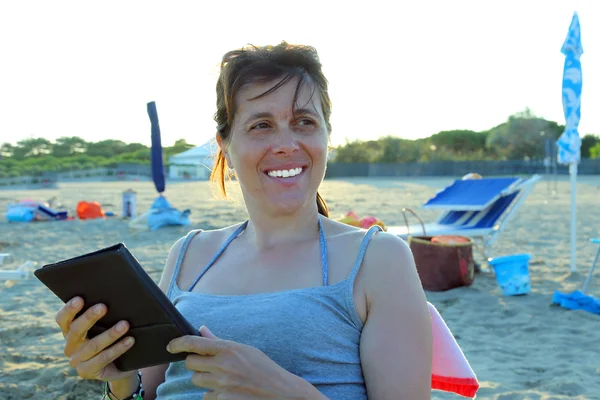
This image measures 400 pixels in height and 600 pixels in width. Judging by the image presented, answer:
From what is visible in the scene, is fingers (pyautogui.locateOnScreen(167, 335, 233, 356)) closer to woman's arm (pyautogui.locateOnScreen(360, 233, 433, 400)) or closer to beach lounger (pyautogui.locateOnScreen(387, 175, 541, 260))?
woman's arm (pyautogui.locateOnScreen(360, 233, 433, 400))

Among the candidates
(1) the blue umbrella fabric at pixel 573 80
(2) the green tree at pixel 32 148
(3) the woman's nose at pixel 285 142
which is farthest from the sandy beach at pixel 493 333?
(2) the green tree at pixel 32 148

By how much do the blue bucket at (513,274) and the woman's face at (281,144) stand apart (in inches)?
165

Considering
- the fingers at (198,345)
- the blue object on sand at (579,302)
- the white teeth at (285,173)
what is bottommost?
the blue object on sand at (579,302)

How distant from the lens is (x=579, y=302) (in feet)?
15.5

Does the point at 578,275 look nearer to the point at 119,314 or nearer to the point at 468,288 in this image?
the point at 468,288

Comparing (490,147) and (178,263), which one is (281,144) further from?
(490,147)

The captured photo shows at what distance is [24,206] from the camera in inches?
520

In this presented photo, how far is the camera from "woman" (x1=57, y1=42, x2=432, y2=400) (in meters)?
1.28

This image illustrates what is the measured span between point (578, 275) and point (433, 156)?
2171 inches

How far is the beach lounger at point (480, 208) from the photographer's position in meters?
6.80

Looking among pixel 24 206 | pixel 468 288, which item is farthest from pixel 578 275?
pixel 24 206

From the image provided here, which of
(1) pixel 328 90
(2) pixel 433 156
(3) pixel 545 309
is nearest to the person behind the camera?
(1) pixel 328 90

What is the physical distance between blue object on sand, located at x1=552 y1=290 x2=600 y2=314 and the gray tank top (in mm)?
3930

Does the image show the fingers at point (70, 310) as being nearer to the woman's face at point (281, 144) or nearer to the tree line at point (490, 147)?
the woman's face at point (281, 144)
